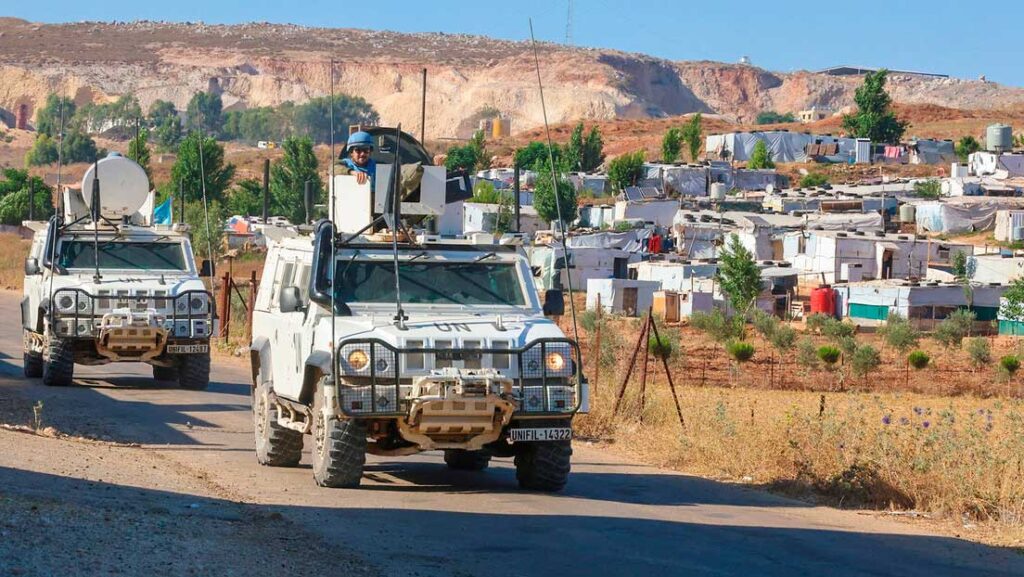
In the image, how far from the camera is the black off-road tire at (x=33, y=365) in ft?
75.9

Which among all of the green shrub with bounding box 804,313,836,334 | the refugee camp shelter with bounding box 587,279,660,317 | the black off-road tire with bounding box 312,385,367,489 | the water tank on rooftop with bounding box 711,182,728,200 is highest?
the water tank on rooftop with bounding box 711,182,728,200

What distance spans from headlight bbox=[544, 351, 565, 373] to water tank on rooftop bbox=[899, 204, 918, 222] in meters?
82.4

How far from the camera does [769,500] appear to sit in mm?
12766

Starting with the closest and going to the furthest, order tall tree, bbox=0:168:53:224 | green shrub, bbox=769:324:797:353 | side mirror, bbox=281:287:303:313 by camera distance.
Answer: side mirror, bbox=281:287:303:313
green shrub, bbox=769:324:797:353
tall tree, bbox=0:168:53:224

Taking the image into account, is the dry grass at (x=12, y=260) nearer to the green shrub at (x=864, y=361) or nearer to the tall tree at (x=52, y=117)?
the green shrub at (x=864, y=361)

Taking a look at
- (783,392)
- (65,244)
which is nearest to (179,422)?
(65,244)

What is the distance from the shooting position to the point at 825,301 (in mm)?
66438

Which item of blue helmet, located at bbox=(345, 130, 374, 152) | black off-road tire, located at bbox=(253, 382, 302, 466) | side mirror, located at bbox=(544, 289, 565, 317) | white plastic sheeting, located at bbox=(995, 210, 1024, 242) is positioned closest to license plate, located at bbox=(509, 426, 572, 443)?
side mirror, located at bbox=(544, 289, 565, 317)

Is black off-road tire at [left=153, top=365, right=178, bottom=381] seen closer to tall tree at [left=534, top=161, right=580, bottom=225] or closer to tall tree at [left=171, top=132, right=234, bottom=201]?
tall tree at [left=534, top=161, right=580, bottom=225]

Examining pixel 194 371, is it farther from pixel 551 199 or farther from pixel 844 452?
pixel 551 199

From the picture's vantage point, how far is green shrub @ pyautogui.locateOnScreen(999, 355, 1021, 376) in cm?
4772

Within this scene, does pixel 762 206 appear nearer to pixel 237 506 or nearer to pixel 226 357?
pixel 226 357

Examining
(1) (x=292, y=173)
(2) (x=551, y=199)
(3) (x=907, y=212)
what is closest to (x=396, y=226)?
(2) (x=551, y=199)

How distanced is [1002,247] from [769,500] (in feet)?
237
